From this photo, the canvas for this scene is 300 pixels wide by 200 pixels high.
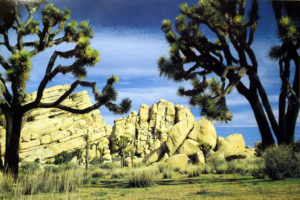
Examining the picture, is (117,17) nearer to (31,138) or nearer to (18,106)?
(18,106)

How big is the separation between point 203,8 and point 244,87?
3.54 metres

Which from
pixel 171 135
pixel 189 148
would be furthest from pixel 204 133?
pixel 171 135

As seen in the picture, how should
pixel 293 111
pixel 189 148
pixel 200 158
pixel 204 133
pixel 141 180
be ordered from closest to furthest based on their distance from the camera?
pixel 141 180, pixel 293 111, pixel 200 158, pixel 189 148, pixel 204 133

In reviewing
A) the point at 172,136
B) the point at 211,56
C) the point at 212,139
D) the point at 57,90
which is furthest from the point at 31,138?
the point at 211,56

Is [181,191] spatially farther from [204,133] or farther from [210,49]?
[204,133]

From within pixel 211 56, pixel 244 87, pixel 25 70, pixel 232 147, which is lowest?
pixel 232 147

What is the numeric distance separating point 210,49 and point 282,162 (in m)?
5.23

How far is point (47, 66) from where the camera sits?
9.86 meters

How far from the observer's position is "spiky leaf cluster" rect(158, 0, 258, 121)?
8.75 m

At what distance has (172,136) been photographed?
3547 cm

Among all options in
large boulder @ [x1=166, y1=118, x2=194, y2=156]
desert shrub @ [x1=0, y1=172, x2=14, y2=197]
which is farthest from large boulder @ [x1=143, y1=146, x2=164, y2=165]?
desert shrub @ [x1=0, y1=172, x2=14, y2=197]

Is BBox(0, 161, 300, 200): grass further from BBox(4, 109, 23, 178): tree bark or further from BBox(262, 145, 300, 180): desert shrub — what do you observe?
BBox(4, 109, 23, 178): tree bark

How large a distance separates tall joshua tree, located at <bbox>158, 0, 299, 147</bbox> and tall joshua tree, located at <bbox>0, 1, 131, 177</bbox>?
118 inches

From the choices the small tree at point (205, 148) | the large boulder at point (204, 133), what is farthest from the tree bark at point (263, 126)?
the large boulder at point (204, 133)
